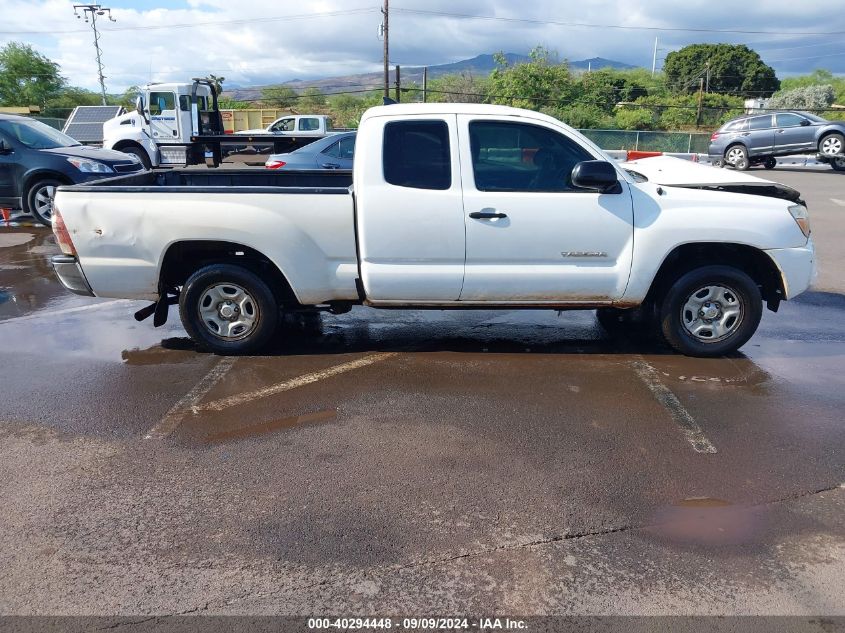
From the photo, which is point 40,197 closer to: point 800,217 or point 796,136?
point 800,217

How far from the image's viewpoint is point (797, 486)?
12.3ft

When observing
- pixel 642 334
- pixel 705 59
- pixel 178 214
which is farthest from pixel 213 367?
pixel 705 59

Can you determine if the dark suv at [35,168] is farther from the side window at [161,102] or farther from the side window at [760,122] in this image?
the side window at [760,122]

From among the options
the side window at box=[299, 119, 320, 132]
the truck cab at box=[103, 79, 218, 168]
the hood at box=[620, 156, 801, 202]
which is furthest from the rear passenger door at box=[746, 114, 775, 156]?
the hood at box=[620, 156, 801, 202]

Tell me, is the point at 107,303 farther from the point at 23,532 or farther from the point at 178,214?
the point at 23,532

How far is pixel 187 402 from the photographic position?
4832 millimetres

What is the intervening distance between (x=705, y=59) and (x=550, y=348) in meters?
78.7

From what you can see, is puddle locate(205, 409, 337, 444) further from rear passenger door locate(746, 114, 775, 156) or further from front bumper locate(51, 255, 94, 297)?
rear passenger door locate(746, 114, 775, 156)

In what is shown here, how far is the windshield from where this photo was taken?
11469mm

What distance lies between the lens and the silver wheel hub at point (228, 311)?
5555 millimetres

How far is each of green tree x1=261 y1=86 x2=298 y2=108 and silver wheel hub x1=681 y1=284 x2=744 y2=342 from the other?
76314 mm

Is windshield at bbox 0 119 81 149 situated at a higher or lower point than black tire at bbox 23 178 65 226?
higher

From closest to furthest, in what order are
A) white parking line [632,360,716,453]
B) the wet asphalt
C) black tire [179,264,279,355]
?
the wet asphalt → white parking line [632,360,716,453] → black tire [179,264,279,355]

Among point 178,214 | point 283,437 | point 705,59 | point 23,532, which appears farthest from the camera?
point 705,59
